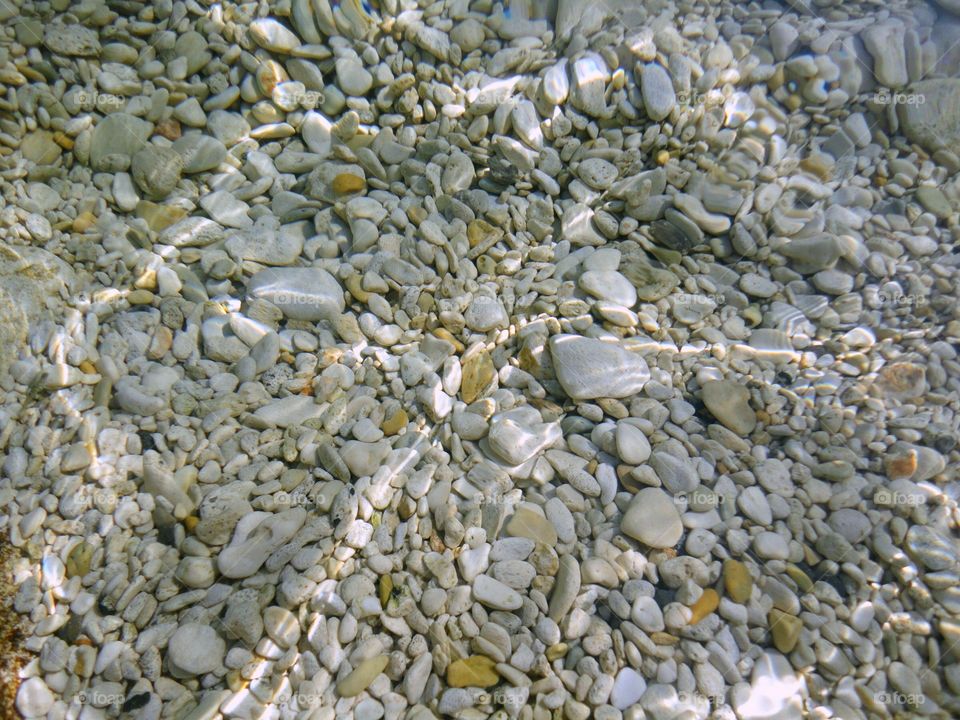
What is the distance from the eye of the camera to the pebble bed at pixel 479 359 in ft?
6.61

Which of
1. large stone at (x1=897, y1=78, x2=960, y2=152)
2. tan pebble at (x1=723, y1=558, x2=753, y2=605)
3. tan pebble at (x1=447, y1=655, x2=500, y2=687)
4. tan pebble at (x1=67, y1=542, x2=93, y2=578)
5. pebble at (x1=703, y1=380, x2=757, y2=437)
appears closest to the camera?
tan pebble at (x1=447, y1=655, x2=500, y2=687)

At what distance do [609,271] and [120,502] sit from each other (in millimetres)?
1943

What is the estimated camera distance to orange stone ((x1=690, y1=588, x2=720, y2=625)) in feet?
6.68

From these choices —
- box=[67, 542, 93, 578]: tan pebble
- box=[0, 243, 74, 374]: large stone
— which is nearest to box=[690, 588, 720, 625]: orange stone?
box=[67, 542, 93, 578]: tan pebble

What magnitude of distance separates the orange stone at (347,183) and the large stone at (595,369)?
1.20 m

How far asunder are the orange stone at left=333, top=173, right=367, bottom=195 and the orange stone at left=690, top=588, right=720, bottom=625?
2.11 metres

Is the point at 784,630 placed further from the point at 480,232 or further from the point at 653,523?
the point at 480,232

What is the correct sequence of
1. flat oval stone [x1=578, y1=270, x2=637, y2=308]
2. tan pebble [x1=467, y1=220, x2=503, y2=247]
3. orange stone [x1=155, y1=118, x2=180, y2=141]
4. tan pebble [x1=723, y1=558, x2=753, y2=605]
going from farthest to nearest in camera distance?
1. orange stone [x1=155, y1=118, x2=180, y2=141]
2. tan pebble [x1=467, y1=220, x2=503, y2=247]
3. flat oval stone [x1=578, y1=270, x2=637, y2=308]
4. tan pebble [x1=723, y1=558, x2=753, y2=605]

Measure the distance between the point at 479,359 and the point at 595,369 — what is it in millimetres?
429

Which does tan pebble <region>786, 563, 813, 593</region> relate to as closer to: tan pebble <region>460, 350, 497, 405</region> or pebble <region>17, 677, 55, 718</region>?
tan pebble <region>460, 350, 497, 405</region>

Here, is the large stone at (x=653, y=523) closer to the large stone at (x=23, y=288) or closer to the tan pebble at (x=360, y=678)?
the tan pebble at (x=360, y=678)

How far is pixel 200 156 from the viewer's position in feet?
10.1

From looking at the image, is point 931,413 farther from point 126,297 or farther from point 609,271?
point 126,297

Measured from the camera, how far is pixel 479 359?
251 centimetres
